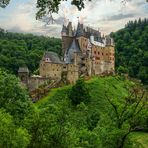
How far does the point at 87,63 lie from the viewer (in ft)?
308

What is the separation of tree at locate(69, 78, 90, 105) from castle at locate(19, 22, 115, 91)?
7.00 metres

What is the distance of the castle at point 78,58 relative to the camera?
285 ft

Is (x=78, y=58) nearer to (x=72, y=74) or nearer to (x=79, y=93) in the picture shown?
(x=72, y=74)

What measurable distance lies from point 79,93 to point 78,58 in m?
13.6

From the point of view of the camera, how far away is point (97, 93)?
86.1 m

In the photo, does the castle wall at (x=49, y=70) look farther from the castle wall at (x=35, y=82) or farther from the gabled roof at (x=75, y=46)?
the gabled roof at (x=75, y=46)

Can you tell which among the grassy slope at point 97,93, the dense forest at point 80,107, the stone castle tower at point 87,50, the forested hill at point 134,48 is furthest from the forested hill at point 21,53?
the grassy slope at point 97,93

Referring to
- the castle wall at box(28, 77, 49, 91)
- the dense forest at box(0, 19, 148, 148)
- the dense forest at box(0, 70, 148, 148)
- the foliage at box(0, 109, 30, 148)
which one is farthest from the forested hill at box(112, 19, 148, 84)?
the foliage at box(0, 109, 30, 148)

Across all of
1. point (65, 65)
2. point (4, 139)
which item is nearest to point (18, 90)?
point (4, 139)

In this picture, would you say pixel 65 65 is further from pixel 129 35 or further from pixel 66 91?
pixel 129 35

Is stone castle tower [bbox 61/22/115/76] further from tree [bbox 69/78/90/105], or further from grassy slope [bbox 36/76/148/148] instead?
tree [bbox 69/78/90/105]

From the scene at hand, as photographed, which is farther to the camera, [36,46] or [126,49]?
[126,49]

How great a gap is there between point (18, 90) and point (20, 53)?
277 feet

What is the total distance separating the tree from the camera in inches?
3177
